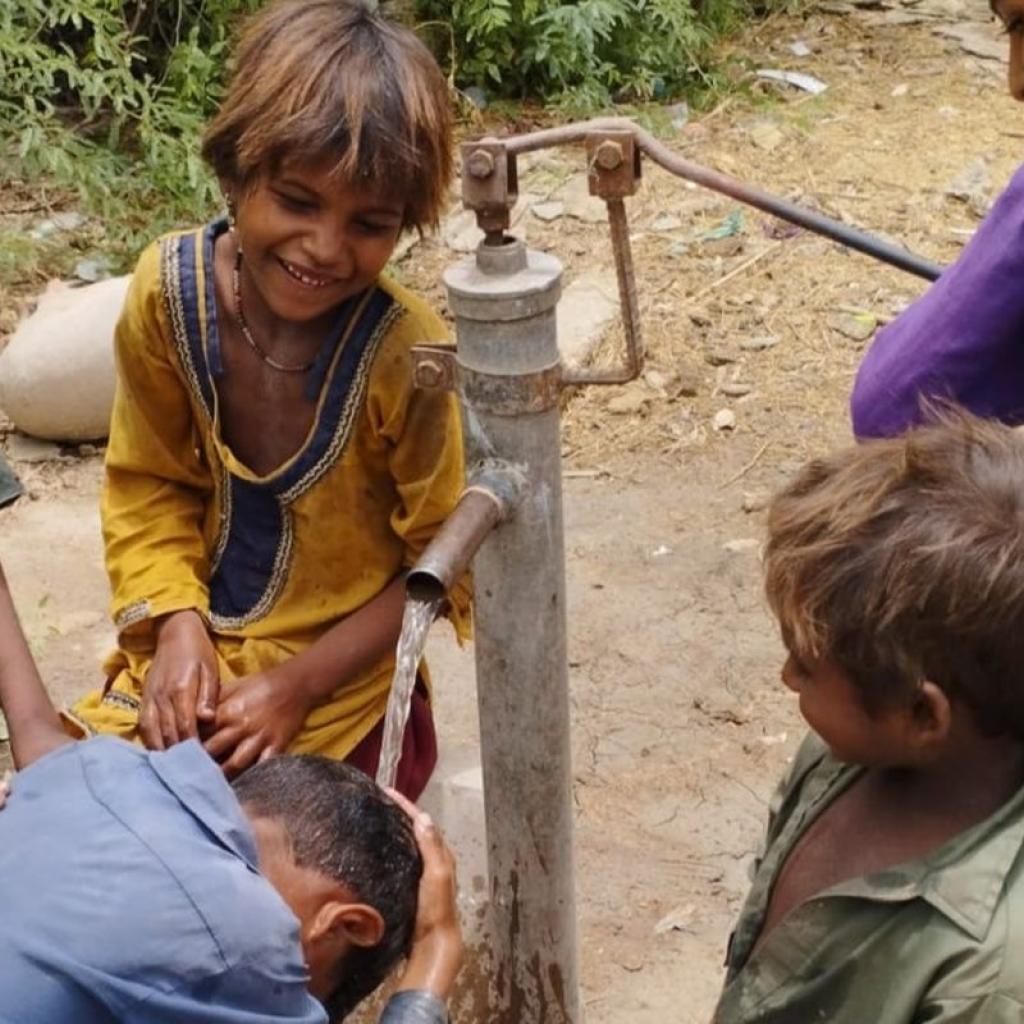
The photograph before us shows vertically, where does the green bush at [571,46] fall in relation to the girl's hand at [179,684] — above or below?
below

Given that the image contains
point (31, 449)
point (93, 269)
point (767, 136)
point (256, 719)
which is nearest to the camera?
point (256, 719)

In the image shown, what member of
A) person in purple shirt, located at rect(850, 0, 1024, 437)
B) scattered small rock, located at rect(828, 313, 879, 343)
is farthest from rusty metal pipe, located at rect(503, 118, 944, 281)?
scattered small rock, located at rect(828, 313, 879, 343)

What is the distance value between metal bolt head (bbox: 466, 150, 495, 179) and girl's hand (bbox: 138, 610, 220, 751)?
0.77 m

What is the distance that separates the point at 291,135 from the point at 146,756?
29.3 inches

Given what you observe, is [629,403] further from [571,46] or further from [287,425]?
[287,425]

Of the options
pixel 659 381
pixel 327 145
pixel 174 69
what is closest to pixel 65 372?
pixel 659 381

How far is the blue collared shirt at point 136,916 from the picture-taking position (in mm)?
1153

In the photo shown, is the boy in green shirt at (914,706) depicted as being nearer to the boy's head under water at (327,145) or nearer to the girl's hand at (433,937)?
the girl's hand at (433,937)

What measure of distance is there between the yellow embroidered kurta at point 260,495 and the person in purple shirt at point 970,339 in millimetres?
558

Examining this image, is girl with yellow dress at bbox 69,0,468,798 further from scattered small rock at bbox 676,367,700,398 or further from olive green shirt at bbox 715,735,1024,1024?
scattered small rock at bbox 676,367,700,398

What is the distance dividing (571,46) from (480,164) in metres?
4.00

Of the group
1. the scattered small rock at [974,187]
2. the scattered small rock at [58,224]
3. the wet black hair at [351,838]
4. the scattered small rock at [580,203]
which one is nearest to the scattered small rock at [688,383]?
the scattered small rock at [580,203]

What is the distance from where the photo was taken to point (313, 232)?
5.81 ft

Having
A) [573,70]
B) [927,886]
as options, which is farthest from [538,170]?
[927,886]
